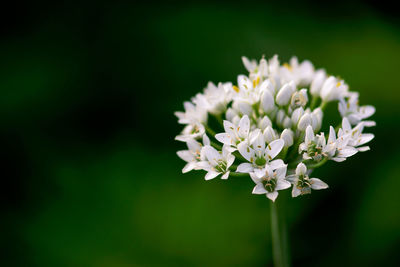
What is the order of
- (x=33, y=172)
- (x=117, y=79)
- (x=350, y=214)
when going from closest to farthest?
(x=350, y=214)
(x=33, y=172)
(x=117, y=79)

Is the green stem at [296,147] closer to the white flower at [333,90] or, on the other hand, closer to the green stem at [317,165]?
the green stem at [317,165]

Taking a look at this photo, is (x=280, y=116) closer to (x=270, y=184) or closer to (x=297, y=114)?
(x=297, y=114)

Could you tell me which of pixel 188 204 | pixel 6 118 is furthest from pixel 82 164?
pixel 188 204

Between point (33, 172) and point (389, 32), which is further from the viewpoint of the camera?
point (389, 32)

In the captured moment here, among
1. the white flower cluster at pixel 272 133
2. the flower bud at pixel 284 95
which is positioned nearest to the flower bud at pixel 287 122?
the white flower cluster at pixel 272 133

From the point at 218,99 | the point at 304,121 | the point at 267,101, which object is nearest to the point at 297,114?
the point at 304,121

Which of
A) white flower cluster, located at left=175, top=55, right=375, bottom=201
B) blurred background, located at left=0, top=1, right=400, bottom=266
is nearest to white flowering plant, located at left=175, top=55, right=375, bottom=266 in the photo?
white flower cluster, located at left=175, top=55, right=375, bottom=201

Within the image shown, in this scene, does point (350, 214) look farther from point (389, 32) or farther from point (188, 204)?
point (389, 32)

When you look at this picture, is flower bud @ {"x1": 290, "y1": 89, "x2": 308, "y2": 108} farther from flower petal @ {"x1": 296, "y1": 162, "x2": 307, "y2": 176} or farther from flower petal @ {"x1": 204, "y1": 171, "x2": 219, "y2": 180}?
flower petal @ {"x1": 204, "y1": 171, "x2": 219, "y2": 180}
